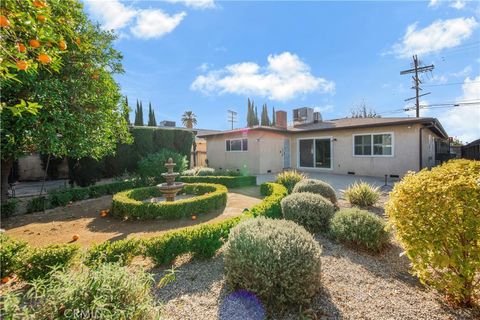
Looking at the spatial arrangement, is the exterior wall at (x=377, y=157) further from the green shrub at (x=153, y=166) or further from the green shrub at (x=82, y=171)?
the green shrub at (x=82, y=171)

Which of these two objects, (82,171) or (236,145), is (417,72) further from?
(82,171)

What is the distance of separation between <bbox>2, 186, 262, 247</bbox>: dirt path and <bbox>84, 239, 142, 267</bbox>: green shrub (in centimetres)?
178

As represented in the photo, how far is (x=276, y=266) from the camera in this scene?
8.16ft

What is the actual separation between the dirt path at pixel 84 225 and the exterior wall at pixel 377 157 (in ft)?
29.0

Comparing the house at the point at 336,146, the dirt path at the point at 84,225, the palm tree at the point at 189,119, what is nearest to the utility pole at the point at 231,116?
the palm tree at the point at 189,119

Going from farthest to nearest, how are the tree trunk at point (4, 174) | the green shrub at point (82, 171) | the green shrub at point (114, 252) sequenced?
the green shrub at point (82, 171), the tree trunk at point (4, 174), the green shrub at point (114, 252)

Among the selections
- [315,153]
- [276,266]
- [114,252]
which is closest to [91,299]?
[114,252]

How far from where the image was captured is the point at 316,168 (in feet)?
50.5

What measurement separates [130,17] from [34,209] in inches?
286

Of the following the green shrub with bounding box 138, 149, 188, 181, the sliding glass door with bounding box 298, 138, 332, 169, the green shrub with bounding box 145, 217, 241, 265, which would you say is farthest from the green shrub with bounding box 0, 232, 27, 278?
the sliding glass door with bounding box 298, 138, 332, 169

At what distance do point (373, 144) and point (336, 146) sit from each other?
2.17m

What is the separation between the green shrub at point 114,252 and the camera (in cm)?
312

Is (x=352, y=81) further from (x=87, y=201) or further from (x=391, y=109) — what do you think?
(x=87, y=201)

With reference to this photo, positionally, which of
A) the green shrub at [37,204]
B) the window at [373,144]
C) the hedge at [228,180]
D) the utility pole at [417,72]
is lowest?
the green shrub at [37,204]
